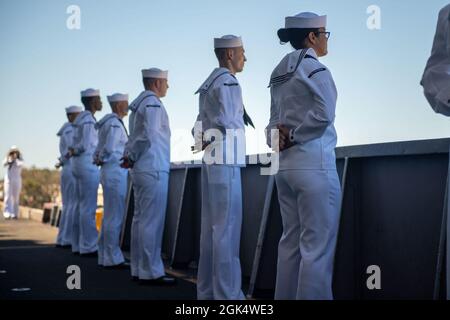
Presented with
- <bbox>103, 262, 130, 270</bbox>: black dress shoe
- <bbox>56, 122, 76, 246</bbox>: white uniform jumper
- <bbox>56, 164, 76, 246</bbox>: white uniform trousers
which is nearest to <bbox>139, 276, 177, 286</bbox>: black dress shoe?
<bbox>103, 262, 130, 270</bbox>: black dress shoe

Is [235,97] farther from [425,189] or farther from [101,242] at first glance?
[101,242]

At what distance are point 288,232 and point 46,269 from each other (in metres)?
4.78

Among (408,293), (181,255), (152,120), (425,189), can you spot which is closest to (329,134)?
(425,189)

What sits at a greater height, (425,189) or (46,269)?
(425,189)

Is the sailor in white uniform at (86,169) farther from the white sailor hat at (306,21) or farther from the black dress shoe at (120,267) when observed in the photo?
the white sailor hat at (306,21)

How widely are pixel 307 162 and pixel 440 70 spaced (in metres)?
1.02

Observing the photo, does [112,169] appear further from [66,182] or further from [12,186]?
[12,186]

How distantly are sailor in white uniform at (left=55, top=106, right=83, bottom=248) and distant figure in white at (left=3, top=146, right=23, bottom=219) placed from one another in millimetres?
8509

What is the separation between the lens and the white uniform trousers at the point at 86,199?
11.0 metres

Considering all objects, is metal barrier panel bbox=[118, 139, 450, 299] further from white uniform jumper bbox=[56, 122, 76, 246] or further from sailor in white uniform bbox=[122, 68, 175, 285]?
white uniform jumper bbox=[56, 122, 76, 246]

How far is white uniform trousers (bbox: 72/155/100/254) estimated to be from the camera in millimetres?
11039

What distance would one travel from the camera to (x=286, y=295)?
501 cm

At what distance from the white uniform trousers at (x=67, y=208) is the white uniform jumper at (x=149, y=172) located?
175 inches

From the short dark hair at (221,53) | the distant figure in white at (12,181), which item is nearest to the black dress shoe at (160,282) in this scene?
the short dark hair at (221,53)
